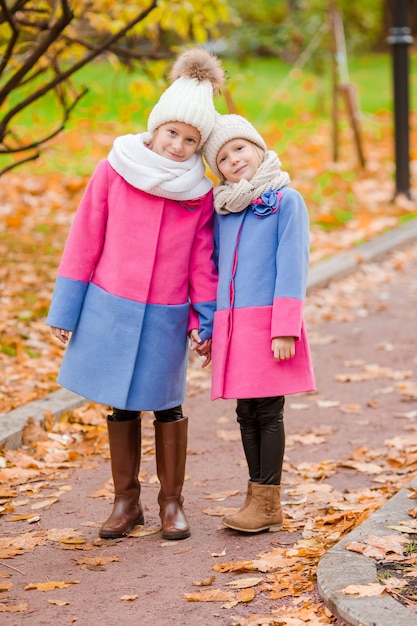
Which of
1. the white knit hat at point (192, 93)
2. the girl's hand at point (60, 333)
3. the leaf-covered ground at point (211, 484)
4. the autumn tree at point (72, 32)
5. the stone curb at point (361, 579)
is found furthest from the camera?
the autumn tree at point (72, 32)

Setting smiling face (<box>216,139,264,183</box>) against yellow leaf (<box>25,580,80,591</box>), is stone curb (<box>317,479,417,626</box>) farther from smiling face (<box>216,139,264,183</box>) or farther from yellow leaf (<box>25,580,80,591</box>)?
smiling face (<box>216,139,264,183</box>)

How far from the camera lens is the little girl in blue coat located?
3557mm

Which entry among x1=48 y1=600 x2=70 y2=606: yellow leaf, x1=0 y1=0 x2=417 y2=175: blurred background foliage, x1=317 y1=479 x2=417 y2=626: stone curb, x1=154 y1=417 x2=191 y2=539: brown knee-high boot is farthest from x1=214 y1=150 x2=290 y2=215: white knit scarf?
x1=0 y1=0 x2=417 y2=175: blurred background foliage

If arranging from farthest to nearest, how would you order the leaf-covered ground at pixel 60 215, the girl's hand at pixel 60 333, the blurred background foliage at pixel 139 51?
the blurred background foliage at pixel 139 51 < the leaf-covered ground at pixel 60 215 < the girl's hand at pixel 60 333

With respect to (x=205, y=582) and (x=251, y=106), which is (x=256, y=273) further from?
(x=251, y=106)

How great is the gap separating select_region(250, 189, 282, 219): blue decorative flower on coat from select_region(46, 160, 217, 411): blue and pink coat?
0.23 meters

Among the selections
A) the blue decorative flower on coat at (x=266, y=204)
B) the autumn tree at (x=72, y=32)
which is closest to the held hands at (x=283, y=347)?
the blue decorative flower on coat at (x=266, y=204)

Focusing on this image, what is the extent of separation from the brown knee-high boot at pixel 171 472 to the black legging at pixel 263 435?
0.80ft

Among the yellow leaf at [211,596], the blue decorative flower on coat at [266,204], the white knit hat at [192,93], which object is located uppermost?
the white knit hat at [192,93]

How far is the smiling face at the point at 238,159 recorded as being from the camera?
364 centimetres

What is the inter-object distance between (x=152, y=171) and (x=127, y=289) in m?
0.44

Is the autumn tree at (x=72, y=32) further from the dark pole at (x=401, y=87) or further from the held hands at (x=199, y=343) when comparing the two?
the dark pole at (x=401, y=87)

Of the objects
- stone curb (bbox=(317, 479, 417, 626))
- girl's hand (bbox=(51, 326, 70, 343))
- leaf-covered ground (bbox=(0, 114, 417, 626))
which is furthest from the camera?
girl's hand (bbox=(51, 326, 70, 343))

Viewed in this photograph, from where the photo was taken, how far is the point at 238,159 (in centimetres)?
363
